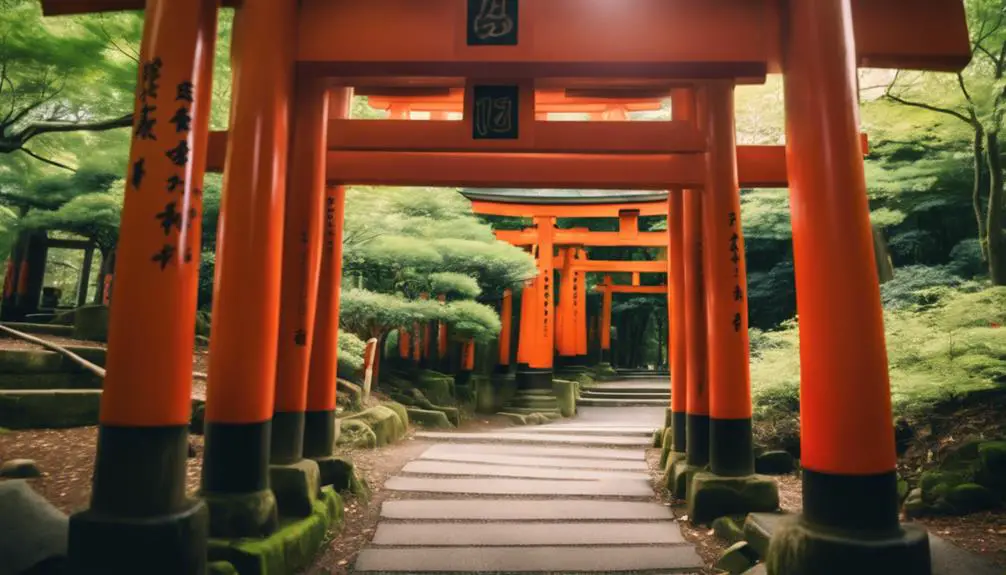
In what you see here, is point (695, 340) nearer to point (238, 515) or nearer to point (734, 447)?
point (734, 447)

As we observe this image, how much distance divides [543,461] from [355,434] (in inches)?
119

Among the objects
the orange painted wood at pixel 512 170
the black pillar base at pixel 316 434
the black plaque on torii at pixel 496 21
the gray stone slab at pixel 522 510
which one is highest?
the black plaque on torii at pixel 496 21

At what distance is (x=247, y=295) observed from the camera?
4.18 m

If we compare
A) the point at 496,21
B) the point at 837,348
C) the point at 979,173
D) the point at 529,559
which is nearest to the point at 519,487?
the point at 529,559

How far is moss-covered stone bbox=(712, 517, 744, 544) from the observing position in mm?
5344

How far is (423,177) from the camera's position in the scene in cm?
668

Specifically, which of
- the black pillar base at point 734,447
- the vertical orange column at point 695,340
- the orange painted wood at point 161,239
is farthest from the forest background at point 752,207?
the orange painted wood at point 161,239

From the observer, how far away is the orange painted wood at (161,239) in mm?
3260

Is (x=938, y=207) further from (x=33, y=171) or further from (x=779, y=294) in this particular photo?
(x=33, y=171)

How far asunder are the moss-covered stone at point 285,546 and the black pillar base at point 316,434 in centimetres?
77

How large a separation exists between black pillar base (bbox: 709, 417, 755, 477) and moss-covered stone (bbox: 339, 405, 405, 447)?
19.0 feet

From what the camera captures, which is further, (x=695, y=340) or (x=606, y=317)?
(x=606, y=317)

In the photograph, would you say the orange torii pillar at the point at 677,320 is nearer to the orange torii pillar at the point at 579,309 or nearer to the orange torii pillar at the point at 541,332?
the orange torii pillar at the point at 541,332

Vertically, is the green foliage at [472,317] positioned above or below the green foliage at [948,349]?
above
